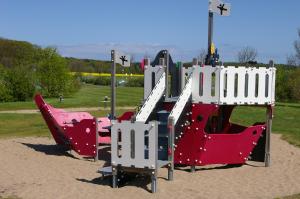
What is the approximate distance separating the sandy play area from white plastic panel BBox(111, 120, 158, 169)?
464mm

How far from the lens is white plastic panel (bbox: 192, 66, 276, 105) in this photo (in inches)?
387

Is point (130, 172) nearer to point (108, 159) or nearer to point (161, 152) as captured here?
point (161, 152)

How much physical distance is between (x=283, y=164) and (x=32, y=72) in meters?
31.7

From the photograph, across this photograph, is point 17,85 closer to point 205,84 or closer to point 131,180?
point 205,84

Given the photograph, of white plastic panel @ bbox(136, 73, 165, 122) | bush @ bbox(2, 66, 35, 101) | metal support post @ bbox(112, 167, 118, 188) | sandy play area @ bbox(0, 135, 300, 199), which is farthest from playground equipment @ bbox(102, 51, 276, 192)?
bush @ bbox(2, 66, 35, 101)

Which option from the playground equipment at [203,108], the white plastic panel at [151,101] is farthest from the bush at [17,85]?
the white plastic panel at [151,101]

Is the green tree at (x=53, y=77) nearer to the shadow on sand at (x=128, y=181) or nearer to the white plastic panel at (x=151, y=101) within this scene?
the white plastic panel at (x=151, y=101)

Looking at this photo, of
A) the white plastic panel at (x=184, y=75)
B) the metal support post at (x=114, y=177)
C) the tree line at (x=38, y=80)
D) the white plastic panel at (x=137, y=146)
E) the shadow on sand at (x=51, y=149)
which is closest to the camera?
the white plastic panel at (x=137, y=146)

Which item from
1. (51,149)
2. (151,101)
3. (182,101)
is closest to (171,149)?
(182,101)

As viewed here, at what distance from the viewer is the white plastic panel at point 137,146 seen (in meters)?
8.20

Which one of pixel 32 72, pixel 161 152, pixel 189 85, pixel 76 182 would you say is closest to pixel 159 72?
pixel 189 85

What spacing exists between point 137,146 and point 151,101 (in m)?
2.14

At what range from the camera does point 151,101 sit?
1026 centimetres

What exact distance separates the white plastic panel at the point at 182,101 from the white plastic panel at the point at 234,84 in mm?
107
